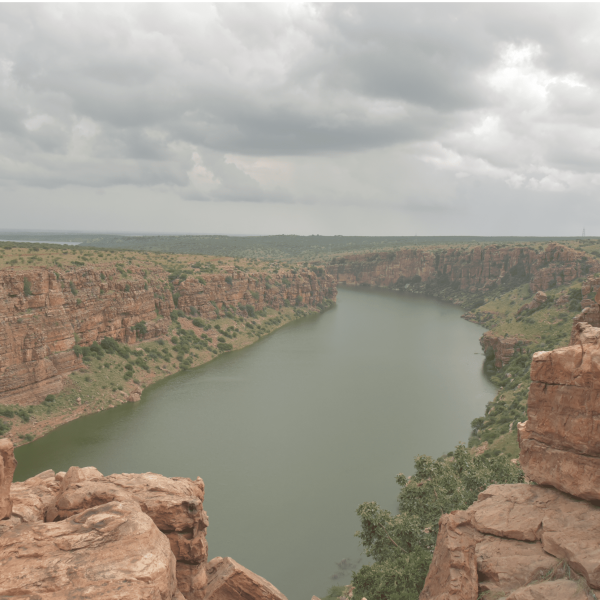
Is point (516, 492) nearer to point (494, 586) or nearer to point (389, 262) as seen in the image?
point (494, 586)

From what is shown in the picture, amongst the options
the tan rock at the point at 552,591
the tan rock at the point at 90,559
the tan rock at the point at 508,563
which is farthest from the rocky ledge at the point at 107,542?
the tan rock at the point at 552,591

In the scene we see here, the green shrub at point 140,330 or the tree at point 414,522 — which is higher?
the green shrub at point 140,330

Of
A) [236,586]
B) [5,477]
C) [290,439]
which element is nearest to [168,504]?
[236,586]

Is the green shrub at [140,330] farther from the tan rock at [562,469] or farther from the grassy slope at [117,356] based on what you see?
the tan rock at [562,469]

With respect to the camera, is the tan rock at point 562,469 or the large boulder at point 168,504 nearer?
the tan rock at point 562,469

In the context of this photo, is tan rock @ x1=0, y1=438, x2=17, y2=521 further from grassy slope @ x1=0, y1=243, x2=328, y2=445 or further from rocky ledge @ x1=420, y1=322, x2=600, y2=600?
grassy slope @ x1=0, y1=243, x2=328, y2=445

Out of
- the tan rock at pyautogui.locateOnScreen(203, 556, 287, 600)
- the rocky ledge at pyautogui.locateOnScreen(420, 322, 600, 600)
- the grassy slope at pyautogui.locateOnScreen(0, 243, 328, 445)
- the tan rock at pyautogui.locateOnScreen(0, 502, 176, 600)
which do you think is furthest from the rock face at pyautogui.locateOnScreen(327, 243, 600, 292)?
the tan rock at pyautogui.locateOnScreen(0, 502, 176, 600)
